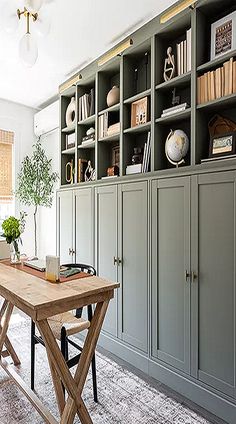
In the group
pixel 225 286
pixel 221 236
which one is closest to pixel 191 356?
pixel 225 286

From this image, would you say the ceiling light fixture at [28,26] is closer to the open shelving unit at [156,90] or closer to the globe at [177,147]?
the open shelving unit at [156,90]

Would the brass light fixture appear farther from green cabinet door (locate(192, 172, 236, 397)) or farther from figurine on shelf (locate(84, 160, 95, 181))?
green cabinet door (locate(192, 172, 236, 397))

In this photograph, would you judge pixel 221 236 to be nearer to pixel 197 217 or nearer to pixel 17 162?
pixel 197 217

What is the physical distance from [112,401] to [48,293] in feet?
3.49

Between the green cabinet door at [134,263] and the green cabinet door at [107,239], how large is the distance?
9 cm

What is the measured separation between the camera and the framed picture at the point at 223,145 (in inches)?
80.7

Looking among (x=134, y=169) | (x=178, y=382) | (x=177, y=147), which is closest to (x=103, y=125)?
(x=134, y=169)

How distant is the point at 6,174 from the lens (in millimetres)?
4660

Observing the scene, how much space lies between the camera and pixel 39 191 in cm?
448

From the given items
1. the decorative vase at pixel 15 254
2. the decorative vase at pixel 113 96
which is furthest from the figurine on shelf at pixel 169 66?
the decorative vase at pixel 15 254

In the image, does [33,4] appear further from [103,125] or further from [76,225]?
[76,225]

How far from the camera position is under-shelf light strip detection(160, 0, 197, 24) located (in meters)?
2.23

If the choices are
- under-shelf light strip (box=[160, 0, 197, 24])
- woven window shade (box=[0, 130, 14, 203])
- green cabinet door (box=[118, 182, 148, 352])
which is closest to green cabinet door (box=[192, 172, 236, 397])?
green cabinet door (box=[118, 182, 148, 352])

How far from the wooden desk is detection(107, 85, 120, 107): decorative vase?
1868mm
